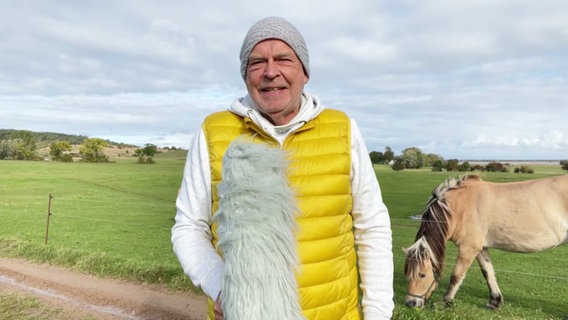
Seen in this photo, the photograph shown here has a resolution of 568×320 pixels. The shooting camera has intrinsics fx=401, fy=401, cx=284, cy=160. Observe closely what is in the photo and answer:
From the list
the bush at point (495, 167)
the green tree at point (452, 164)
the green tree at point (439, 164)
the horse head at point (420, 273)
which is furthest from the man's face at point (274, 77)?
the green tree at point (439, 164)

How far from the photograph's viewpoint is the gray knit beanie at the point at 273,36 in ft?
3.94

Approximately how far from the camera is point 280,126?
1275mm

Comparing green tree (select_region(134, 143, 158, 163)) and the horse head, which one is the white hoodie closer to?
the horse head

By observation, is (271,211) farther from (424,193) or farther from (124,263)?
(424,193)

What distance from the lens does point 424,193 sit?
15.4 metres

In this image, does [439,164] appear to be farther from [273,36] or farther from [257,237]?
[257,237]

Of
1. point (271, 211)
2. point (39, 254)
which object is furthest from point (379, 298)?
point (39, 254)

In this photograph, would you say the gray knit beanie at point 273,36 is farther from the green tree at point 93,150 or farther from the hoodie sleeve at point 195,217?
the green tree at point 93,150

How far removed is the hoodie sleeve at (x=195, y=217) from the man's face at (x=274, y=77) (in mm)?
236

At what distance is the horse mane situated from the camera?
16.9ft

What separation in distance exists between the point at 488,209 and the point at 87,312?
524cm

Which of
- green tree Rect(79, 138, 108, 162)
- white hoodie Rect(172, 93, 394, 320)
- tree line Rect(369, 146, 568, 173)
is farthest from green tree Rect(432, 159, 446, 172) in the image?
green tree Rect(79, 138, 108, 162)

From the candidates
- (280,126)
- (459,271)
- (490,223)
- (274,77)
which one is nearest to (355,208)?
(280,126)

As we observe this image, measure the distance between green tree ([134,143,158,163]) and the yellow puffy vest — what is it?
1854 cm
